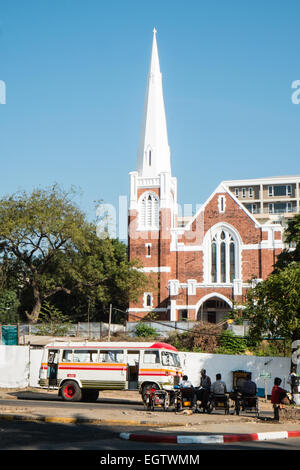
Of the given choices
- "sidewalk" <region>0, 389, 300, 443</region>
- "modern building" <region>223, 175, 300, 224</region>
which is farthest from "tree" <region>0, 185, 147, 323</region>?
"modern building" <region>223, 175, 300, 224</region>

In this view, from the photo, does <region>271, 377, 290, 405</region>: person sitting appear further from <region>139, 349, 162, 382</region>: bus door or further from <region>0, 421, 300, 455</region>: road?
<region>139, 349, 162, 382</region>: bus door

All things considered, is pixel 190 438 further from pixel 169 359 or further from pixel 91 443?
pixel 169 359

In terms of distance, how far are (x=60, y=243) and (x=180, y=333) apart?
40.1 ft

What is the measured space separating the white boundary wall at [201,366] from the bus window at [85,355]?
6702mm

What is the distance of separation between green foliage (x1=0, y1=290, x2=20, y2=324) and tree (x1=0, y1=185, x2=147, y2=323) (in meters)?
4.77

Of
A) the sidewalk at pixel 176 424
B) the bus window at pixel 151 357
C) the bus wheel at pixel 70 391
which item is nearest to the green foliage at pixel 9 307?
the bus wheel at pixel 70 391

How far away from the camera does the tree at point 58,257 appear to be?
153 ft

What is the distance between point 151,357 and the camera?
24703mm

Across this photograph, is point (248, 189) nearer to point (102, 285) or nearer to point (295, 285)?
point (102, 285)

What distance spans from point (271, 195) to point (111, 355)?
8139 cm

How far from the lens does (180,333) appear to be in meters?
43.3

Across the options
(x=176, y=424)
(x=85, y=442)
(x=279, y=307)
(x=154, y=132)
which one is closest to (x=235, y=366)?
(x=279, y=307)

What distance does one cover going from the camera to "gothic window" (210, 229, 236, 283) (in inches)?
2149

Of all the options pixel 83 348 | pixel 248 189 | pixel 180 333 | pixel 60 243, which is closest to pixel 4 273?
pixel 60 243
